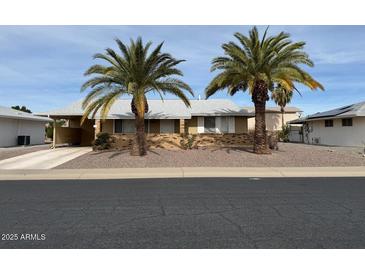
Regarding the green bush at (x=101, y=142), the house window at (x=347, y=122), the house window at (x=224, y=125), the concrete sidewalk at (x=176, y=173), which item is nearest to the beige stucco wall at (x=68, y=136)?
the green bush at (x=101, y=142)

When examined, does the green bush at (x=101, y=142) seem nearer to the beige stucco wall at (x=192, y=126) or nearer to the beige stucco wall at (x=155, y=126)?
the beige stucco wall at (x=155, y=126)

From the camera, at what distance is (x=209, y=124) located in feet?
87.5

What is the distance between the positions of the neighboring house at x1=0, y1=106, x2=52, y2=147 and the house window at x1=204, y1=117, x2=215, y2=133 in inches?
645

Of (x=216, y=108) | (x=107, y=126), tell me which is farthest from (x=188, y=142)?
(x=107, y=126)

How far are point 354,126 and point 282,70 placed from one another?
48.5 feet

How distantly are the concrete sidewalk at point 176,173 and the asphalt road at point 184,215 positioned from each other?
248 cm

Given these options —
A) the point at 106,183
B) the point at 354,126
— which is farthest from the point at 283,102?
the point at 106,183

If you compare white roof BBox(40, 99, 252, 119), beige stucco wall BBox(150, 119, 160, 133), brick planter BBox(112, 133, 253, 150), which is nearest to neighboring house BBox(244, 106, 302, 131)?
white roof BBox(40, 99, 252, 119)

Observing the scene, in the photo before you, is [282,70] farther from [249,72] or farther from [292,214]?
[292,214]

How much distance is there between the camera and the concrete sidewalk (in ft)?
46.4

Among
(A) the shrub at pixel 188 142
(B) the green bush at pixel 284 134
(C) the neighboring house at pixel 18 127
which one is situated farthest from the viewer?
(B) the green bush at pixel 284 134

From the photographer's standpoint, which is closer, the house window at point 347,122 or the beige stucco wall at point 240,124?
the beige stucco wall at point 240,124

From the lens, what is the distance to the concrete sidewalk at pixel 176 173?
1413cm

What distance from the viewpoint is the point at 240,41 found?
63.2 feet
